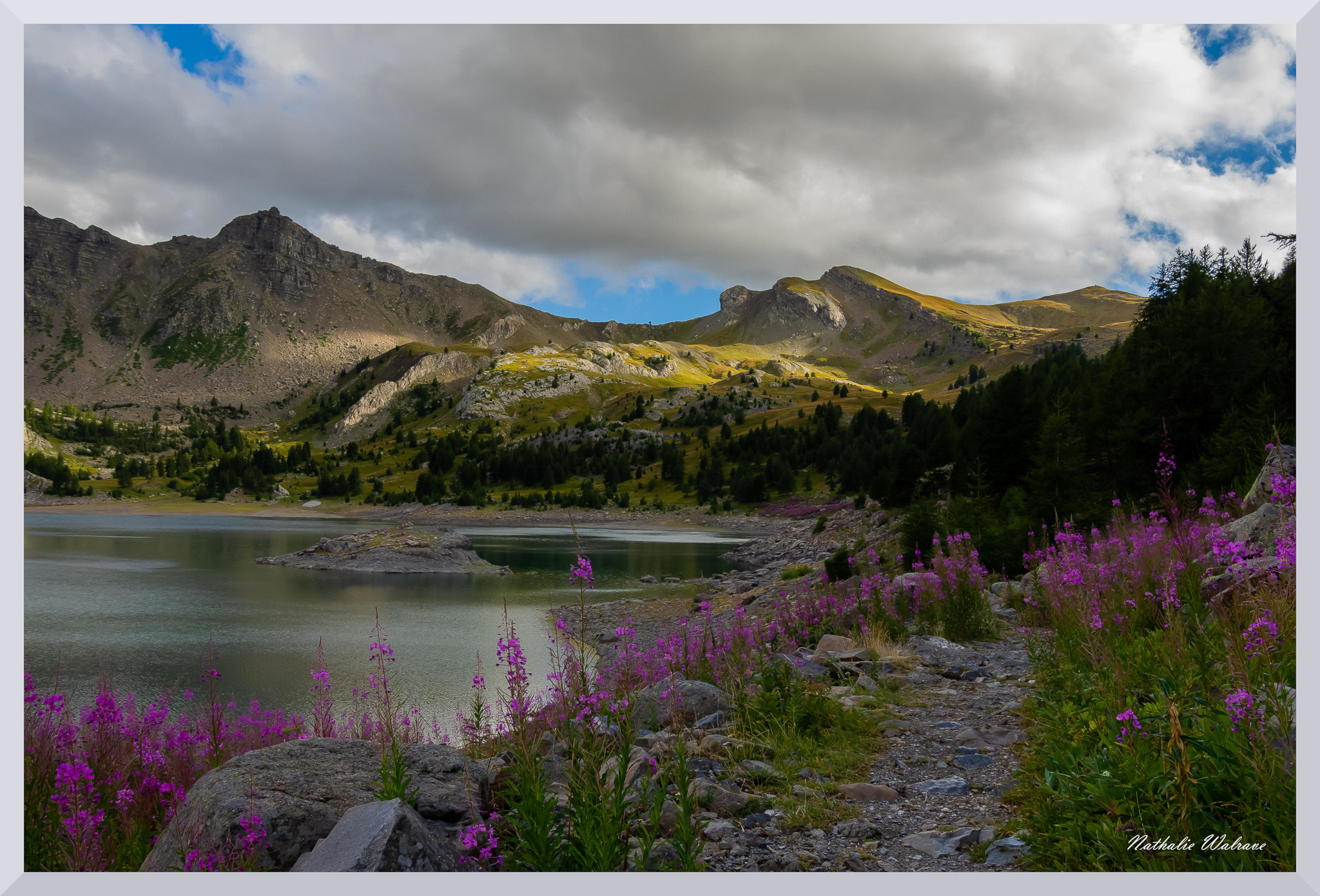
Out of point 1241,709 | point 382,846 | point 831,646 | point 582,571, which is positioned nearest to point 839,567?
point 831,646

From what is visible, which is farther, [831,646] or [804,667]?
[831,646]

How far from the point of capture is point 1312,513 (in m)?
5.46

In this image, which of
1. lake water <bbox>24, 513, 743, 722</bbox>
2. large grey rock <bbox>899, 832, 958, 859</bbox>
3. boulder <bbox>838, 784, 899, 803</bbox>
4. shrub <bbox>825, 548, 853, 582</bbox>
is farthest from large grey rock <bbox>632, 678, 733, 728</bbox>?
shrub <bbox>825, 548, 853, 582</bbox>

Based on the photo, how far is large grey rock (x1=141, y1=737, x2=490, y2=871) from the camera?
Result: 4699 mm

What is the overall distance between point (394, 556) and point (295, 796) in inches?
2135

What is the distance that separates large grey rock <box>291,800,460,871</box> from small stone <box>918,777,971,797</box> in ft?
12.2

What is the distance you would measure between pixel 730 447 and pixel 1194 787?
525 feet

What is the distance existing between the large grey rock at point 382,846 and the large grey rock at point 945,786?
372cm

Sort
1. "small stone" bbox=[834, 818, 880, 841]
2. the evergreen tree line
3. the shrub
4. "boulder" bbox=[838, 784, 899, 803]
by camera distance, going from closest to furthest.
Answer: "small stone" bbox=[834, 818, 880, 841] < "boulder" bbox=[838, 784, 899, 803] < the evergreen tree line < the shrub

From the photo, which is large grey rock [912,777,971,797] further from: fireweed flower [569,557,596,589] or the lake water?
the lake water

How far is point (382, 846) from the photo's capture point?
3844mm

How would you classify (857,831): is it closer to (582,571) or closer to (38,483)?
(582,571)

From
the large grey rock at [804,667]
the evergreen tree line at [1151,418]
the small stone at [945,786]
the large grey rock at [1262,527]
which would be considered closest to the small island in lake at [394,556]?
the evergreen tree line at [1151,418]
